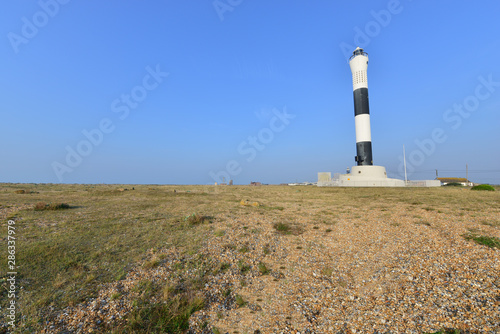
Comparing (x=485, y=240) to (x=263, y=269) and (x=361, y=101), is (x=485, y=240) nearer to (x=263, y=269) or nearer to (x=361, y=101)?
(x=263, y=269)

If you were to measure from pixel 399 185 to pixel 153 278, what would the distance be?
62227 millimetres

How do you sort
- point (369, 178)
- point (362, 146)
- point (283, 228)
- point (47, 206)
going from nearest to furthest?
point (283, 228) < point (47, 206) < point (369, 178) < point (362, 146)

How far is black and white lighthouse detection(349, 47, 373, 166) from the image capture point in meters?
58.0

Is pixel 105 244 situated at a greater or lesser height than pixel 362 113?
lesser

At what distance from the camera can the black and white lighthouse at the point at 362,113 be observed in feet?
190

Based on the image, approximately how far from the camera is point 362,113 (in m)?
58.5

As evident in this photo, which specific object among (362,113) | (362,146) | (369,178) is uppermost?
(362,113)

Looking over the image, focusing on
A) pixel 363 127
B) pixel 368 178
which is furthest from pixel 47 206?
pixel 363 127

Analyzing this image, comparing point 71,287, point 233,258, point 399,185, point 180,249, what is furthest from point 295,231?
point 399,185

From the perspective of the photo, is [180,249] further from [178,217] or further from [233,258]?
[178,217]

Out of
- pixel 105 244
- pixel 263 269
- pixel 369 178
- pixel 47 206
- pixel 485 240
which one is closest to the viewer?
pixel 263 269

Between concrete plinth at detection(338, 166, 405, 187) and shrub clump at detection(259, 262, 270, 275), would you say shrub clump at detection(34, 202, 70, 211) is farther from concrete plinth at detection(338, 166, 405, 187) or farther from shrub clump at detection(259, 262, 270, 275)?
concrete plinth at detection(338, 166, 405, 187)

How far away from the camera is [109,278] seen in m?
9.06

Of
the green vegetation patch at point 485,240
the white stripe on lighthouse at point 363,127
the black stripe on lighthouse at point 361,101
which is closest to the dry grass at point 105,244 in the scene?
the green vegetation patch at point 485,240
